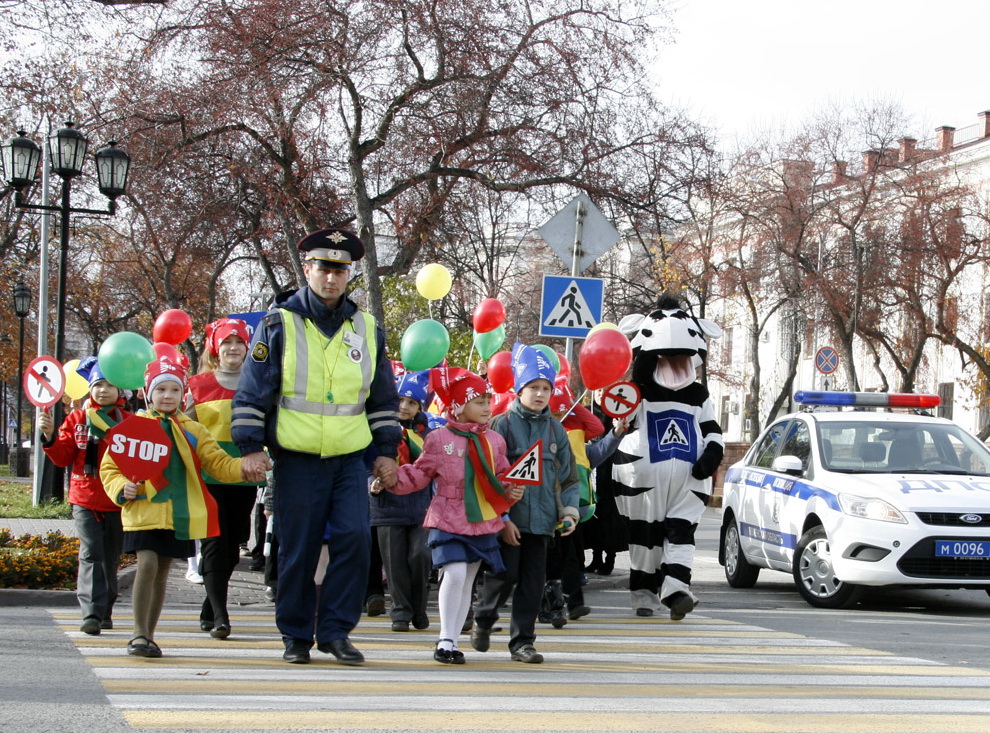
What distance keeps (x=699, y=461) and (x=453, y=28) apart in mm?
7389

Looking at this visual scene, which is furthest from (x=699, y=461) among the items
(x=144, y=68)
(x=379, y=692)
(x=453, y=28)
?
(x=144, y=68)

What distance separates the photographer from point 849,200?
129ft

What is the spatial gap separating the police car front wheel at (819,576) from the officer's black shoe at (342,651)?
16.4ft

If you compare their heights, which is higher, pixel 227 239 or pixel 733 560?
pixel 227 239

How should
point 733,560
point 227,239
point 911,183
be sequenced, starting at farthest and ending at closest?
point 911,183 < point 227,239 < point 733,560

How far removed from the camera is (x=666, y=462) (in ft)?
31.3

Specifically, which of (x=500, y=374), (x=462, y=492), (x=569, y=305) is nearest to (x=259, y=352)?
(x=462, y=492)

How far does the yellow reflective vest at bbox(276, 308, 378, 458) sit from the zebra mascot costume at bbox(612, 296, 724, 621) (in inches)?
131

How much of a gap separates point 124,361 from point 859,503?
5707 mm

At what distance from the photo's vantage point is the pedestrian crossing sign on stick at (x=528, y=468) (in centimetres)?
716

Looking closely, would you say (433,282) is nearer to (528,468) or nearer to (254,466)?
(528,468)

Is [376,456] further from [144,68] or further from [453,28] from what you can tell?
[144,68]

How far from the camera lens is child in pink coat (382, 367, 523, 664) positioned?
23.2 ft

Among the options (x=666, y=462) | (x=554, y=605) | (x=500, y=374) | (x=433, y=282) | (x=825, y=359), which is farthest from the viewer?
(x=825, y=359)
